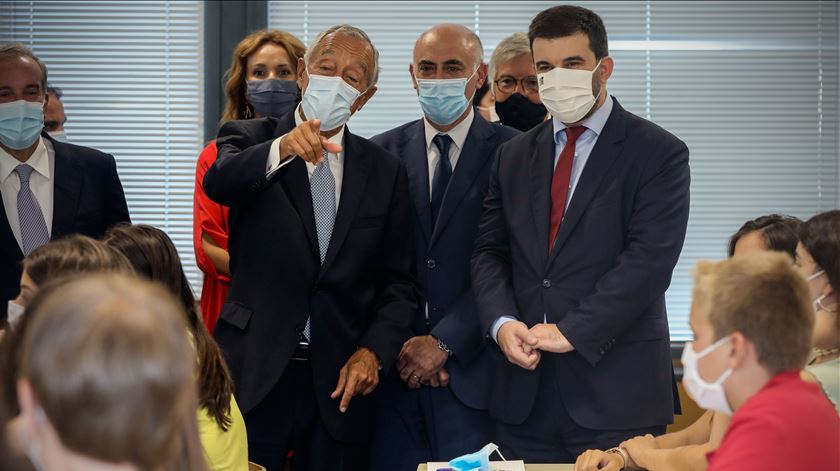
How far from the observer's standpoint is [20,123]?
3.65 m

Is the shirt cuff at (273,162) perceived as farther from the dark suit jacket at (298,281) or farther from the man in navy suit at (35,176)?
the man in navy suit at (35,176)

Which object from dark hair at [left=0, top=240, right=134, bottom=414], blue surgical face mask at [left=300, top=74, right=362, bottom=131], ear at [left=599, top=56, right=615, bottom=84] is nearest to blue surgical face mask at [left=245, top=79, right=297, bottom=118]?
blue surgical face mask at [left=300, top=74, right=362, bottom=131]

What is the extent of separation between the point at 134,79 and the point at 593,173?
3.23 meters

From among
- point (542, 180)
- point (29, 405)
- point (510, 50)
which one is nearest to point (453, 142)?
point (542, 180)

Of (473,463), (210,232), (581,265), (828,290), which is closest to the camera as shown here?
(473,463)

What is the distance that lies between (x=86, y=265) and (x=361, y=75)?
140 centimetres

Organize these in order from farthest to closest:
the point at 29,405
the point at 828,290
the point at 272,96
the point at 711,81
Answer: the point at 711,81, the point at 272,96, the point at 828,290, the point at 29,405

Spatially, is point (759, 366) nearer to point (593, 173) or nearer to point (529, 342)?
point (529, 342)

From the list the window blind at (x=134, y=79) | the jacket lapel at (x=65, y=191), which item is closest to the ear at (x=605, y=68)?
the jacket lapel at (x=65, y=191)

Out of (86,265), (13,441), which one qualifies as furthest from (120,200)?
(13,441)

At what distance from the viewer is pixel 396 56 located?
581 centimetres

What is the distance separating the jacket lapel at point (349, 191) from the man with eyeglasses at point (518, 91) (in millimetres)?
968

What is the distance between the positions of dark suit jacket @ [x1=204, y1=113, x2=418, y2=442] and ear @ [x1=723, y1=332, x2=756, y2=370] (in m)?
1.61

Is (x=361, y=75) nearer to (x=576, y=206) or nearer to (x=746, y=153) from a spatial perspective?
(x=576, y=206)
